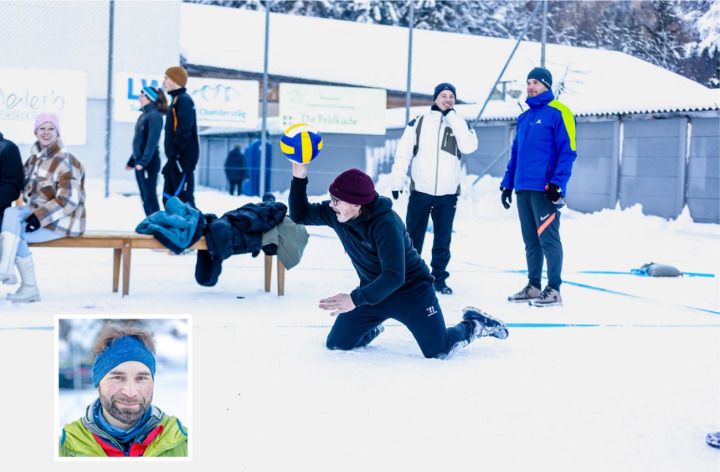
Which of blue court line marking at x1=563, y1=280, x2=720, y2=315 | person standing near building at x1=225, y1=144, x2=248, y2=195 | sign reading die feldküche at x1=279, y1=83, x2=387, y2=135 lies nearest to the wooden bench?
blue court line marking at x1=563, y1=280, x2=720, y2=315

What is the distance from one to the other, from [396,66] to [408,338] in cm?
1378

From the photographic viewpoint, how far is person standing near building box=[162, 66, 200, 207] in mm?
7664

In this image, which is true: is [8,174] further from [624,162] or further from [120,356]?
[624,162]

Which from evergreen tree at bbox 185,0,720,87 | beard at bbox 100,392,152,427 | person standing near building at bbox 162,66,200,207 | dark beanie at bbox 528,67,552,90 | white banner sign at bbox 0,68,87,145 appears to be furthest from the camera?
evergreen tree at bbox 185,0,720,87

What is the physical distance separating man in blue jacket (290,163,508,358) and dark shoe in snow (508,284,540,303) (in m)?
1.54

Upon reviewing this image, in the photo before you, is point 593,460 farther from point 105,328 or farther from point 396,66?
point 396,66

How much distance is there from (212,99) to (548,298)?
27.3ft

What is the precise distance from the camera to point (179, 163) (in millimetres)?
7758

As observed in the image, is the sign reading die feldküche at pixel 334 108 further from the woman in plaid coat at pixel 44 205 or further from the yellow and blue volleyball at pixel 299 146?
the yellow and blue volleyball at pixel 299 146

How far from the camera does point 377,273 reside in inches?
160

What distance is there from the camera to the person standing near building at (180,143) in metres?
7.66

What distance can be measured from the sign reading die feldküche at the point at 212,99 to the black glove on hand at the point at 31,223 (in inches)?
298

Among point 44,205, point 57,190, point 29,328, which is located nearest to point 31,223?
point 44,205

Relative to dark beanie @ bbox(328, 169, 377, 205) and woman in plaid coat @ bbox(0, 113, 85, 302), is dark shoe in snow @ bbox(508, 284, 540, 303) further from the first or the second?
woman in plaid coat @ bbox(0, 113, 85, 302)
